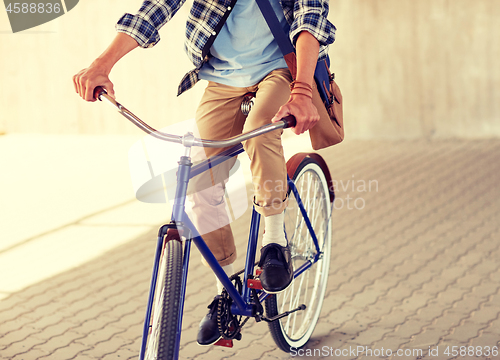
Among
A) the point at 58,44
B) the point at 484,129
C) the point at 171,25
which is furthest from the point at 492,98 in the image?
the point at 58,44

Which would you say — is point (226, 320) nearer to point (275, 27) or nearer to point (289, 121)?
point (289, 121)

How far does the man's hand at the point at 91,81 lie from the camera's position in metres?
1.66

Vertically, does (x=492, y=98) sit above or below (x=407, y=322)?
above

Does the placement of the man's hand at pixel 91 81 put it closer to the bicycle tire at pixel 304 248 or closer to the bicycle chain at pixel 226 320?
the bicycle chain at pixel 226 320

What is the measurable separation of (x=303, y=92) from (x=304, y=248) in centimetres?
100

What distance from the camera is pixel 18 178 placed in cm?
661

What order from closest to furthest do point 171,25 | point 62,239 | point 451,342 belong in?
Answer: point 451,342, point 62,239, point 171,25

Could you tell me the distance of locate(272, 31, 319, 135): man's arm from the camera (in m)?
1.66

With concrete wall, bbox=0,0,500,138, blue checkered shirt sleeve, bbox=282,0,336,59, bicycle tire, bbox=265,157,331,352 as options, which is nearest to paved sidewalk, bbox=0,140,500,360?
bicycle tire, bbox=265,157,331,352

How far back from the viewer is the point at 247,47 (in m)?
2.06

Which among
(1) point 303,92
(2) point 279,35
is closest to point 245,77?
(2) point 279,35

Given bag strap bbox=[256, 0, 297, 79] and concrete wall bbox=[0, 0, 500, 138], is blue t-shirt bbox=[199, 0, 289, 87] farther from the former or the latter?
concrete wall bbox=[0, 0, 500, 138]

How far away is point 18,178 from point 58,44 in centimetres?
346

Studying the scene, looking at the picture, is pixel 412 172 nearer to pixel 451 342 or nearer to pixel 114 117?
pixel 451 342
